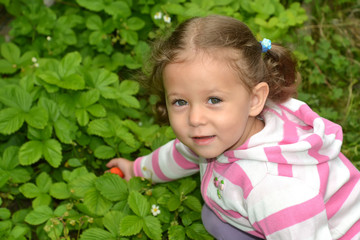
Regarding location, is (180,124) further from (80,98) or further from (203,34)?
(80,98)

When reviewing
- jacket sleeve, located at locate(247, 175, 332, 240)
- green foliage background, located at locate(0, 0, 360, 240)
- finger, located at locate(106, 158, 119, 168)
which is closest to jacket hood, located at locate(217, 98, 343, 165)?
jacket sleeve, located at locate(247, 175, 332, 240)

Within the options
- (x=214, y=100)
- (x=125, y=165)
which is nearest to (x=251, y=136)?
(x=214, y=100)

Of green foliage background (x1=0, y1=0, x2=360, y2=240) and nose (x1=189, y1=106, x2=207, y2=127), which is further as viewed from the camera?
green foliage background (x1=0, y1=0, x2=360, y2=240)

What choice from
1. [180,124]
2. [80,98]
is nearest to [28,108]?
[80,98]

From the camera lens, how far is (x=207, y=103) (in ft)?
5.08

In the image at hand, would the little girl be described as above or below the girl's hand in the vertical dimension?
above

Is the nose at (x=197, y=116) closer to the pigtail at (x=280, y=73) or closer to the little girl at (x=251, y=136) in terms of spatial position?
the little girl at (x=251, y=136)

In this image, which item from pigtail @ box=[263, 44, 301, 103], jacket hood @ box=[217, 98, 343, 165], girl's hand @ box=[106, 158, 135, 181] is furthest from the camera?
girl's hand @ box=[106, 158, 135, 181]

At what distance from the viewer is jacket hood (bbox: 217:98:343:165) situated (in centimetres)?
159

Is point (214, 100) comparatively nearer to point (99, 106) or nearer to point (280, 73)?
point (280, 73)

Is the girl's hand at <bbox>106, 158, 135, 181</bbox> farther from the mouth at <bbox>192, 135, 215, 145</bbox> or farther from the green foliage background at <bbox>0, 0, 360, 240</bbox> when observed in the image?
the mouth at <bbox>192, 135, 215, 145</bbox>

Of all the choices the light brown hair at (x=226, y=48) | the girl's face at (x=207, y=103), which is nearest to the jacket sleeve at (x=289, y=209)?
the girl's face at (x=207, y=103)

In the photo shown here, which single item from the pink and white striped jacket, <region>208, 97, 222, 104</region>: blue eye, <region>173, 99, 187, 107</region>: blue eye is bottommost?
the pink and white striped jacket

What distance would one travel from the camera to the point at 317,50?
3580 millimetres
